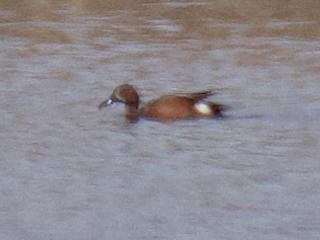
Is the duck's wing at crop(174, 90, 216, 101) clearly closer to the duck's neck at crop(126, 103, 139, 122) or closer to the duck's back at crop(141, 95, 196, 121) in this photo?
the duck's back at crop(141, 95, 196, 121)

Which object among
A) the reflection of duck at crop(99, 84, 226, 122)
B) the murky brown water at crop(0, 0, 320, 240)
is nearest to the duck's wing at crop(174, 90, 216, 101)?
the reflection of duck at crop(99, 84, 226, 122)

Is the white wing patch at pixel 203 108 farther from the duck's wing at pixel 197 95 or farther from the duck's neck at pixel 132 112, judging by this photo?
the duck's neck at pixel 132 112

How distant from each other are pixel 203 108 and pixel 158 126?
24 centimetres

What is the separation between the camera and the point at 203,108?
7.17 metres

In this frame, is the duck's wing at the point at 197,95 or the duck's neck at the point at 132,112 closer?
the duck's wing at the point at 197,95

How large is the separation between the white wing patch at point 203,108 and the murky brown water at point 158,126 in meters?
0.10

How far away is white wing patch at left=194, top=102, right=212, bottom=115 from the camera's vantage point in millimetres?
7156

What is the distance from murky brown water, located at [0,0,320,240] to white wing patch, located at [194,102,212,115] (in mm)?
97

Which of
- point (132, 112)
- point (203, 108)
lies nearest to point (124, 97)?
point (132, 112)

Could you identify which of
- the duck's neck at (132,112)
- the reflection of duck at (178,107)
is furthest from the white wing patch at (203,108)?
the duck's neck at (132,112)

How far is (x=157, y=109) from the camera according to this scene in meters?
7.17

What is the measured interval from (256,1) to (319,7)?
0.47 meters

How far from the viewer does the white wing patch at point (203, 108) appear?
7156mm

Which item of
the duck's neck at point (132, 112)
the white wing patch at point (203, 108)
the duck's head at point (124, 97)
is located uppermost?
Result: the duck's head at point (124, 97)
